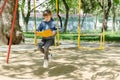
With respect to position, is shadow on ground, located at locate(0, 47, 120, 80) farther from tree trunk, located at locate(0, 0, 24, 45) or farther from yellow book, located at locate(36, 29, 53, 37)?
tree trunk, located at locate(0, 0, 24, 45)

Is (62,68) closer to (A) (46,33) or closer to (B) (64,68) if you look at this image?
(B) (64,68)

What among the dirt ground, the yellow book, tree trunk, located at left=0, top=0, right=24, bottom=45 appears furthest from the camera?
tree trunk, located at left=0, top=0, right=24, bottom=45

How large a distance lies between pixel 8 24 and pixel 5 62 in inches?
214

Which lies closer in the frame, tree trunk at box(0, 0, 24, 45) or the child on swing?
the child on swing

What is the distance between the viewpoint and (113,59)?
10.6m

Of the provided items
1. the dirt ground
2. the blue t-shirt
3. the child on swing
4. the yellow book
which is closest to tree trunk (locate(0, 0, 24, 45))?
the dirt ground

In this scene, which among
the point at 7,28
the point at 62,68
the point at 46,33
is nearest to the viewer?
the point at 46,33

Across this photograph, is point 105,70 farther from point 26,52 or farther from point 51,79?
point 26,52

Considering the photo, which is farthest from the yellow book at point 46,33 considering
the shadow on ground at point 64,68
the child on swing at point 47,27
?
the shadow on ground at point 64,68

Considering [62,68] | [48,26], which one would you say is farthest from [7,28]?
[48,26]

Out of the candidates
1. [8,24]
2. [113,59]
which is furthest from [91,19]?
[113,59]

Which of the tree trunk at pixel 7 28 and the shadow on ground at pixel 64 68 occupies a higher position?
the tree trunk at pixel 7 28

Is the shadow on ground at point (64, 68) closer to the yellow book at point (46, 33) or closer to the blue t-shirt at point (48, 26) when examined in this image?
the yellow book at point (46, 33)

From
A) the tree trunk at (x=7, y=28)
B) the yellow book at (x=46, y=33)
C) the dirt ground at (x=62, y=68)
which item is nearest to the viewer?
the yellow book at (x=46, y=33)
